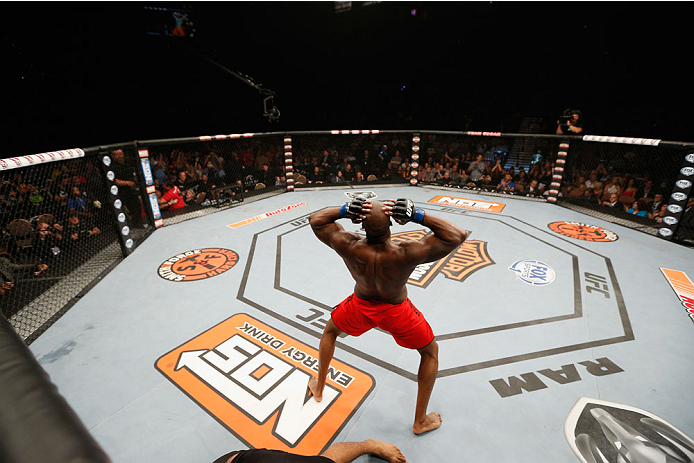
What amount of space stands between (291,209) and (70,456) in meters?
7.25

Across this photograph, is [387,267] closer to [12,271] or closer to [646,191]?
[12,271]

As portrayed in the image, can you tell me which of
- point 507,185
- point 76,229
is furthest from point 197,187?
point 507,185

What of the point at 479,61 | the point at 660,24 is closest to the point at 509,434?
the point at 660,24

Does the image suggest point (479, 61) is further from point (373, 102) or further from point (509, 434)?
point (509, 434)

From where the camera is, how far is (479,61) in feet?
49.1

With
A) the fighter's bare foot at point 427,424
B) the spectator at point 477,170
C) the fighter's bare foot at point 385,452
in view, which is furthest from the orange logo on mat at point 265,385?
the spectator at point 477,170

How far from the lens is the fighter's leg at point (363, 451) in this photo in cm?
201

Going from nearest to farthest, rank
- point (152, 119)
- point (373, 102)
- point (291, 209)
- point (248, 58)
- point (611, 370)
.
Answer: point (611, 370)
point (291, 209)
point (152, 119)
point (248, 58)
point (373, 102)

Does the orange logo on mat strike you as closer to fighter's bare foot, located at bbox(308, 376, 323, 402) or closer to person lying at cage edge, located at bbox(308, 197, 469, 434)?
fighter's bare foot, located at bbox(308, 376, 323, 402)

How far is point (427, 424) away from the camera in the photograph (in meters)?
2.35

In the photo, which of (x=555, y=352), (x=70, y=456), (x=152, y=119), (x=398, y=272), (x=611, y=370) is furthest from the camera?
(x=152, y=119)

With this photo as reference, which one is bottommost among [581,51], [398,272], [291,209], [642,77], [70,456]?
[291,209]

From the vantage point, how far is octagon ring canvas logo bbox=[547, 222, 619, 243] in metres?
5.75

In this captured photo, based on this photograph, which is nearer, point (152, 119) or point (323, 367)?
point (323, 367)
